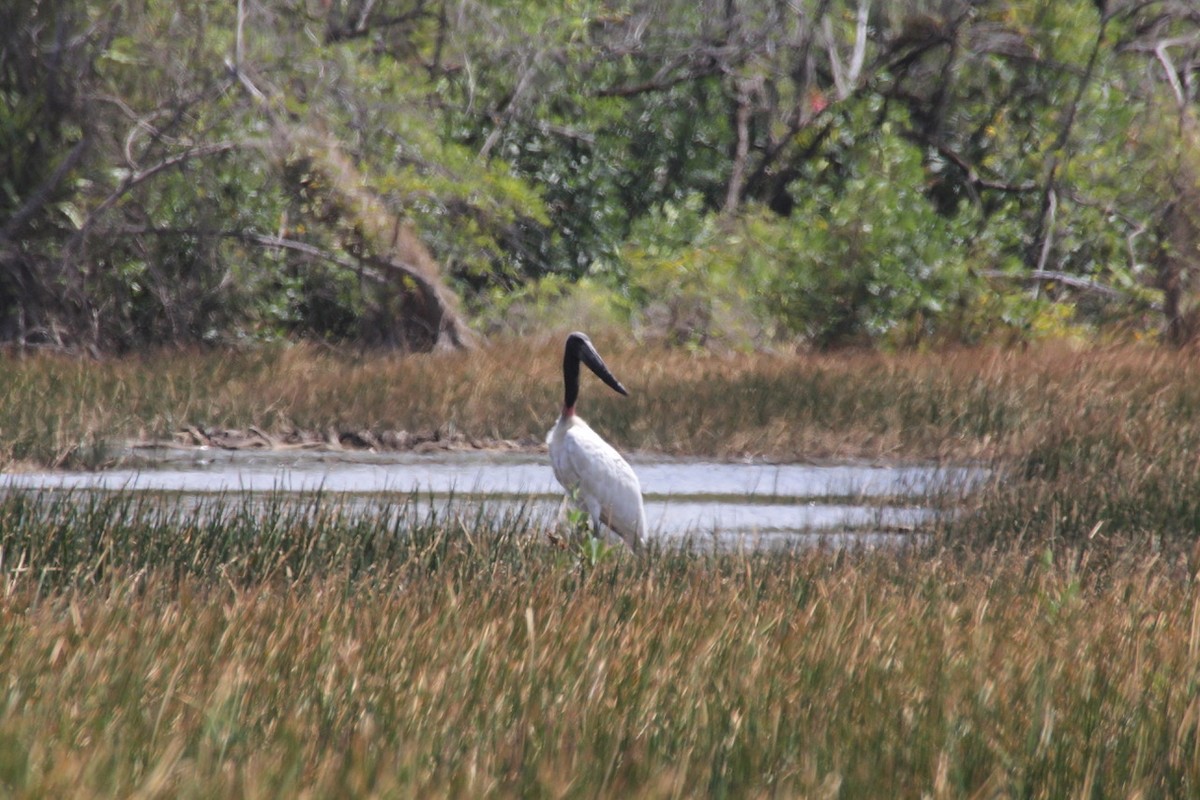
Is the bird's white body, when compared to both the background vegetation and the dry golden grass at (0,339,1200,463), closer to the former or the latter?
the dry golden grass at (0,339,1200,463)

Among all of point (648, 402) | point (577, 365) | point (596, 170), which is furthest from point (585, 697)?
point (596, 170)

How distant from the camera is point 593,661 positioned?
3.75 m

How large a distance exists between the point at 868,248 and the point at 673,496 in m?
7.04

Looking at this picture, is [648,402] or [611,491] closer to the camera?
[611,491]

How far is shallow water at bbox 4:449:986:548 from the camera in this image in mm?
8570

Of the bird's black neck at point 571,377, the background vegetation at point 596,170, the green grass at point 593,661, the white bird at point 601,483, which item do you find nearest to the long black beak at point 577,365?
the bird's black neck at point 571,377

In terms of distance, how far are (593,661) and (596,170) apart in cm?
1709

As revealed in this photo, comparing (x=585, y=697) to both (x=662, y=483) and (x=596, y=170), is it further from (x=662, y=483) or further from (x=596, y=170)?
(x=596, y=170)

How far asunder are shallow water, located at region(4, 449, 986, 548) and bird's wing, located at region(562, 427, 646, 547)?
0.36m

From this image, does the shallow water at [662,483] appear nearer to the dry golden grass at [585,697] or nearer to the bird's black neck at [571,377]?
the bird's black neck at [571,377]

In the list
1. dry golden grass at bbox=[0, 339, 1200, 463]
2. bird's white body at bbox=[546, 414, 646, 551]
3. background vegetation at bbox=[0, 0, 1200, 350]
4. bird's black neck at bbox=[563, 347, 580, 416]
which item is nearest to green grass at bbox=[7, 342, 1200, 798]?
bird's white body at bbox=[546, 414, 646, 551]

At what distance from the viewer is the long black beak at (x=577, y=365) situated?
8.87 metres

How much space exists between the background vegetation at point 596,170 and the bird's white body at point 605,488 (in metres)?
6.00

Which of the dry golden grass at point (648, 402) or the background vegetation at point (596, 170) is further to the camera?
the background vegetation at point (596, 170)
